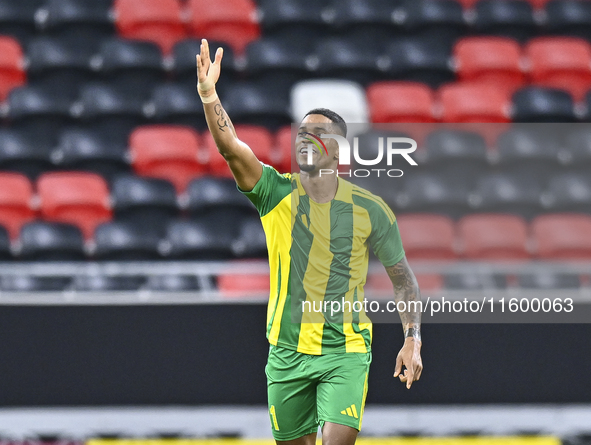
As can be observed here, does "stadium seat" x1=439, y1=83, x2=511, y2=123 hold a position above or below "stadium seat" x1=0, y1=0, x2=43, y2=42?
below

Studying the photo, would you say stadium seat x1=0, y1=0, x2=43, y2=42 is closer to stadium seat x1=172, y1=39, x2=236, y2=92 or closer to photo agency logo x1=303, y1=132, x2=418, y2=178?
stadium seat x1=172, y1=39, x2=236, y2=92

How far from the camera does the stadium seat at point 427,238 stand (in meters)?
5.71

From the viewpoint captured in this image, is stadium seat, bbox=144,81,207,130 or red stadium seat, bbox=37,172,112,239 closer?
red stadium seat, bbox=37,172,112,239

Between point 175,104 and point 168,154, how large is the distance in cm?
55

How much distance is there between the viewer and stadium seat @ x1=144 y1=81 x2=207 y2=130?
6.90 m

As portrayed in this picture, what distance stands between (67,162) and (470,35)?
12.4ft

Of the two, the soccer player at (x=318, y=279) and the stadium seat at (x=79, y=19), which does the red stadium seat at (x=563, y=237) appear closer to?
the soccer player at (x=318, y=279)

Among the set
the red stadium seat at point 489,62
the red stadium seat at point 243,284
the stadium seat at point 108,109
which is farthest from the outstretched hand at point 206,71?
the red stadium seat at point 489,62

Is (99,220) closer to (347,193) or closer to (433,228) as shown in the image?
(433,228)

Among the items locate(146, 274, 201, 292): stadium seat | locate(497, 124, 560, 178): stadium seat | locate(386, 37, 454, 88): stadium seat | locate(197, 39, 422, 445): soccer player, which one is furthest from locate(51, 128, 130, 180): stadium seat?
locate(197, 39, 422, 445): soccer player

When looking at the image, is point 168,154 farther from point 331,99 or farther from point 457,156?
point 457,156

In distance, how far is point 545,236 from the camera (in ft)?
19.6

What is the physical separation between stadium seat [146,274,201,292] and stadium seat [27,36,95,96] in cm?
216

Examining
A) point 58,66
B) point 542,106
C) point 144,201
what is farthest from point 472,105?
Answer: point 58,66
